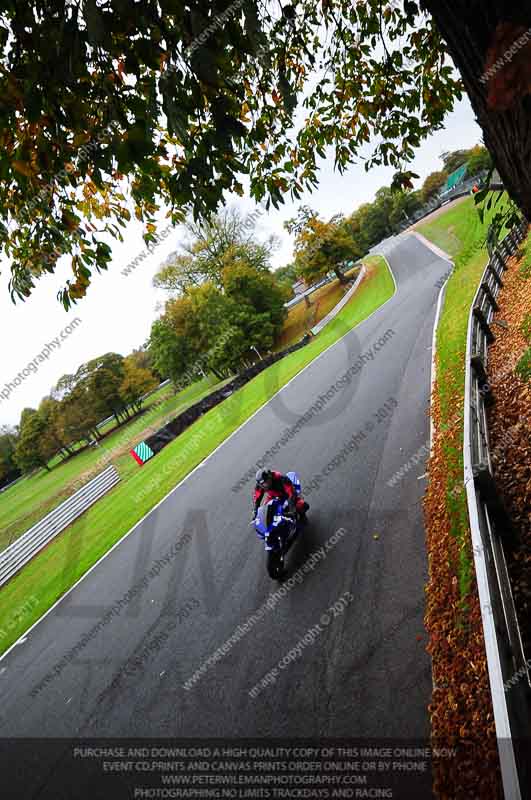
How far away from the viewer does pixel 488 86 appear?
1.56m

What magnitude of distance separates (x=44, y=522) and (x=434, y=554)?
18.7 m

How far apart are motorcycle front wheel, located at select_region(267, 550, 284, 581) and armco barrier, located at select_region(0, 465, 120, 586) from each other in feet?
43.4

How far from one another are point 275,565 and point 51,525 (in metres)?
15.8

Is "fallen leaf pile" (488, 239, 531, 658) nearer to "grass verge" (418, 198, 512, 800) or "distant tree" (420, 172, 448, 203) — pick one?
"grass verge" (418, 198, 512, 800)

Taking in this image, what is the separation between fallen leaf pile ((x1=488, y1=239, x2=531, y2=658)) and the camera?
4113mm

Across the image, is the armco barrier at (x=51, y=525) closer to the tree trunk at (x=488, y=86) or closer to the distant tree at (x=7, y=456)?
the tree trunk at (x=488, y=86)

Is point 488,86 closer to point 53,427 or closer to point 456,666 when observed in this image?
point 456,666

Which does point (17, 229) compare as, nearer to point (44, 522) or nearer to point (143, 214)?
point (143, 214)

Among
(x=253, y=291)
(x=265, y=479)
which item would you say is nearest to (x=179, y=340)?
(x=253, y=291)

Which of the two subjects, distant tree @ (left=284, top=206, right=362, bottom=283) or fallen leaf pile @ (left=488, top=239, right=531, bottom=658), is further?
distant tree @ (left=284, top=206, right=362, bottom=283)

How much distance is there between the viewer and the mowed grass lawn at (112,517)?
1115 cm

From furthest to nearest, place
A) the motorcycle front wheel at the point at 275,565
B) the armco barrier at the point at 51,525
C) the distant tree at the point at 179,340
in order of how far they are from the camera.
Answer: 1. the distant tree at the point at 179,340
2. the armco barrier at the point at 51,525
3. the motorcycle front wheel at the point at 275,565

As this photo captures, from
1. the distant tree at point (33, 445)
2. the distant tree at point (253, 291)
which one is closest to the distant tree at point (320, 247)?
the distant tree at point (253, 291)

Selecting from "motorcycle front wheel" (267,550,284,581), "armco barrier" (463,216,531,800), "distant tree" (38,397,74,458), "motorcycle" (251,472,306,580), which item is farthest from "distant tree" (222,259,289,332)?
"armco barrier" (463,216,531,800)
